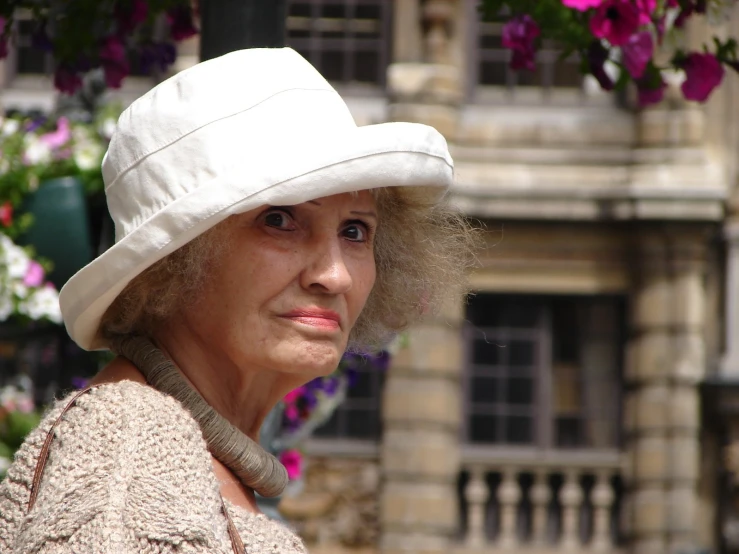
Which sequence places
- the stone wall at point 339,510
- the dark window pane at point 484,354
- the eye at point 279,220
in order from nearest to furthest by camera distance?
1. the eye at point 279,220
2. the stone wall at point 339,510
3. the dark window pane at point 484,354

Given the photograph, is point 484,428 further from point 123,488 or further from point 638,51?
point 123,488

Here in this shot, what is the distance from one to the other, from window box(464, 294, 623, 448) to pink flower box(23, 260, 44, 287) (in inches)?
206

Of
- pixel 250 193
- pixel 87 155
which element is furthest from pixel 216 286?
pixel 87 155

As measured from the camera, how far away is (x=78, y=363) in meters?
4.59

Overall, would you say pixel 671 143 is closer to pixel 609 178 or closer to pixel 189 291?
pixel 609 178

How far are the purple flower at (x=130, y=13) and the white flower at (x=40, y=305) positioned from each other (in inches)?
85.9

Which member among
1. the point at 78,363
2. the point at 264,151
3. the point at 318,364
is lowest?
the point at 78,363

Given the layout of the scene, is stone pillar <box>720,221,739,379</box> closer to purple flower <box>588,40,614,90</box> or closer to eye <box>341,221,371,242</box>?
purple flower <box>588,40,614,90</box>

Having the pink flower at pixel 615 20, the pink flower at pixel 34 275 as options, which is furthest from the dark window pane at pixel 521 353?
the pink flower at pixel 615 20

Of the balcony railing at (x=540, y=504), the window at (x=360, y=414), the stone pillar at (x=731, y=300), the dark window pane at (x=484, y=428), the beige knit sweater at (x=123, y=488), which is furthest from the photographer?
the dark window pane at (x=484, y=428)

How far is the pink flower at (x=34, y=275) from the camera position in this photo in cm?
523

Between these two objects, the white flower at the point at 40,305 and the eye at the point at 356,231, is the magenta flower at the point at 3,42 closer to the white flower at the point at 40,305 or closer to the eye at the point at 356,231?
the eye at the point at 356,231

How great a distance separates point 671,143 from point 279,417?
286 inches

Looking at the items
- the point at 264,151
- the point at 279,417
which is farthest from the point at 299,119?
the point at 279,417
